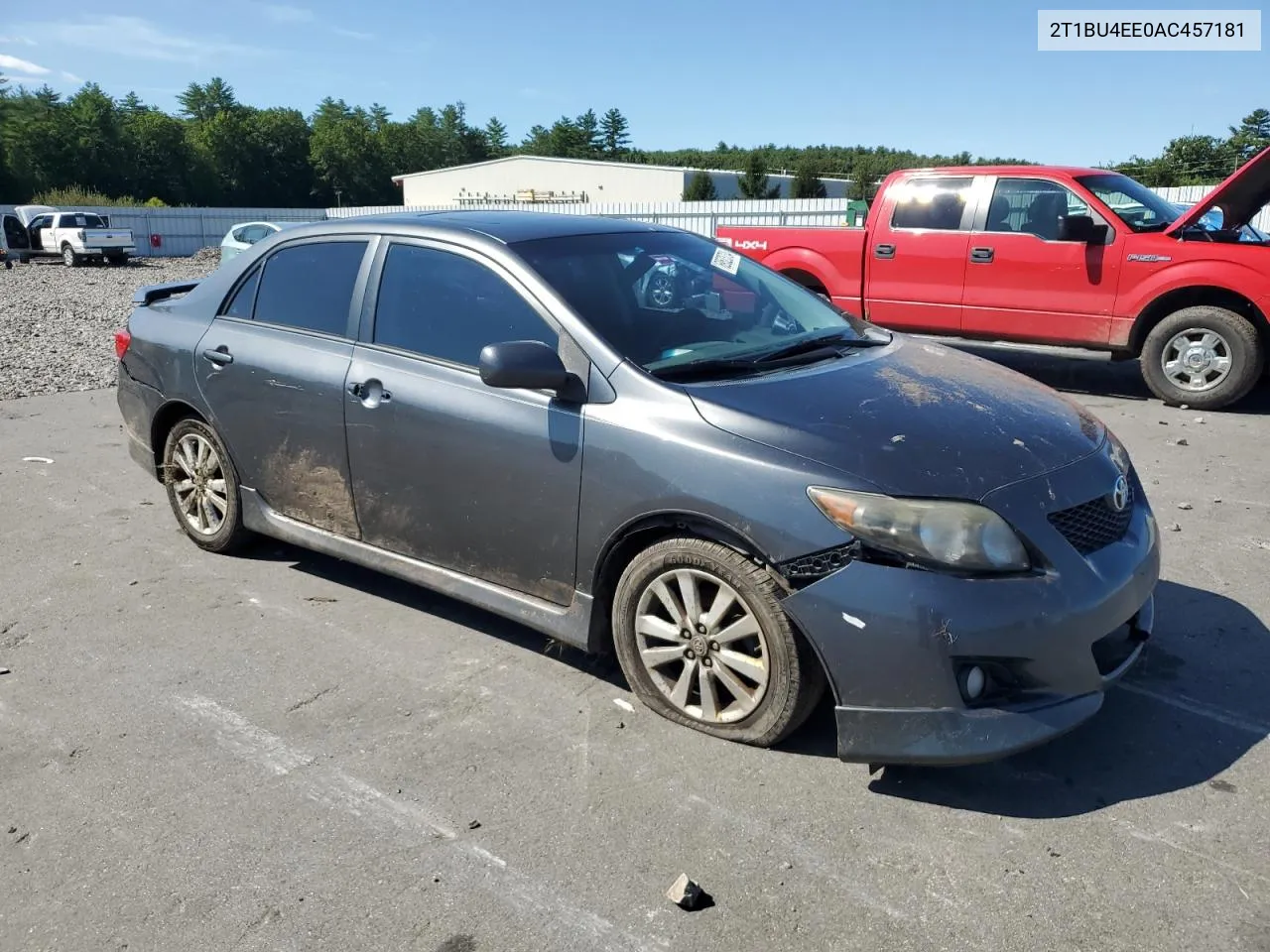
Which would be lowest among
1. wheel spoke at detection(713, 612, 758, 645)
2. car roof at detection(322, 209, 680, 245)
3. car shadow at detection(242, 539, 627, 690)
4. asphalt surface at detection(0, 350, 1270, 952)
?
asphalt surface at detection(0, 350, 1270, 952)

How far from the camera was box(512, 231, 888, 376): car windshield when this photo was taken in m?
3.63

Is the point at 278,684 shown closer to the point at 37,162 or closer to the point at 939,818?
the point at 939,818

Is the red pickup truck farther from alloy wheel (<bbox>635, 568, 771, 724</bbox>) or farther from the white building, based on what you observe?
the white building

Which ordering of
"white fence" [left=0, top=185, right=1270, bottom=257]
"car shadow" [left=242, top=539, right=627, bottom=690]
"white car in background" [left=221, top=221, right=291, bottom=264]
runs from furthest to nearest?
"white fence" [left=0, top=185, right=1270, bottom=257]
"white car in background" [left=221, top=221, right=291, bottom=264]
"car shadow" [left=242, top=539, right=627, bottom=690]

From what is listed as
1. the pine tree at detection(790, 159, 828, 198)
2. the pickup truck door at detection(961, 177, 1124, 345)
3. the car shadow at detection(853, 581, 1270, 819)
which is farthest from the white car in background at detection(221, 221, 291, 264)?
the pine tree at detection(790, 159, 828, 198)

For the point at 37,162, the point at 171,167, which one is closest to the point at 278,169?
the point at 171,167

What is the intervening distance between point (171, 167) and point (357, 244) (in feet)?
298

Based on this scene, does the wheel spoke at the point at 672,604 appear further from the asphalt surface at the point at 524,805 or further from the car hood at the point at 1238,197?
the car hood at the point at 1238,197

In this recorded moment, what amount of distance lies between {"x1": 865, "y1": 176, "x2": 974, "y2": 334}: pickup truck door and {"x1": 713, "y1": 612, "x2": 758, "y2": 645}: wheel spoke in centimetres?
709

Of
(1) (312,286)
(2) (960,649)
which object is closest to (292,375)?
(1) (312,286)

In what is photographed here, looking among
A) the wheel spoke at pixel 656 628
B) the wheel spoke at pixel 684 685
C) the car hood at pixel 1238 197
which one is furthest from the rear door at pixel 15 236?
the wheel spoke at pixel 684 685

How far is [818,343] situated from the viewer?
3992 millimetres

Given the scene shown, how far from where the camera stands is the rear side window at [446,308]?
3.72 metres

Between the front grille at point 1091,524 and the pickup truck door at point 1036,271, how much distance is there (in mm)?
6110
